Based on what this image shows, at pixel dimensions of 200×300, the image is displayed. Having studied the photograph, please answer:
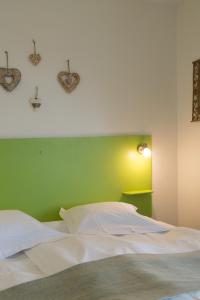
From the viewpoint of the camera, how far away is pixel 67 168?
9.24 feet

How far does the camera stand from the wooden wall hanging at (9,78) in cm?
260

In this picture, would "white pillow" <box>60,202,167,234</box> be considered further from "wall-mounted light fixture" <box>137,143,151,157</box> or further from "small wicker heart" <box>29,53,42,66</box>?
"small wicker heart" <box>29,53,42,66</box>

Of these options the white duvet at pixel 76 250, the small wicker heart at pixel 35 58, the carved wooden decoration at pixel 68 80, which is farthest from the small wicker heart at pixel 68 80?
the white duvet at pixel 76 250

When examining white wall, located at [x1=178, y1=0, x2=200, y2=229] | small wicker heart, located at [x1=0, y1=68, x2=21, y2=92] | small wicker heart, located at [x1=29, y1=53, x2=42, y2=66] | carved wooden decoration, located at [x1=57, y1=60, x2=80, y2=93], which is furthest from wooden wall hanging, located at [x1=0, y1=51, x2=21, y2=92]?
white wall, located at [x1=178, y1=0, x2=200, y2=229]

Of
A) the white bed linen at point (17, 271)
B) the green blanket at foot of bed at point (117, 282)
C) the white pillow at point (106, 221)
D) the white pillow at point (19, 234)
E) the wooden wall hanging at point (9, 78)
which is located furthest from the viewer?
the wooden wall hanging at point (9, 78)

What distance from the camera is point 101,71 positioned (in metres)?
2.97

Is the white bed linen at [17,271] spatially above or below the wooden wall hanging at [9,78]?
below

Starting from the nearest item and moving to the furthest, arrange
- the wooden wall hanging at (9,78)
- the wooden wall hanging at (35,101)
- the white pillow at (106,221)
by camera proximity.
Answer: the white pillow at (106,221)
the wooden wall hanging at (9,78)
the wooden wall hanging at (35,101)

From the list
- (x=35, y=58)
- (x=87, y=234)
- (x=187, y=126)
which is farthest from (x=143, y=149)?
(x=35, y=58)

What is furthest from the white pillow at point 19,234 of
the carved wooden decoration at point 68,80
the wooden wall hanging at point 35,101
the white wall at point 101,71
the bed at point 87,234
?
the carved wooden decoration at point 68,80

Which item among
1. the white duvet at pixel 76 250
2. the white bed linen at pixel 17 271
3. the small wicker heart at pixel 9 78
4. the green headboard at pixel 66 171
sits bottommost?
the white bed linen at pixel 17 271

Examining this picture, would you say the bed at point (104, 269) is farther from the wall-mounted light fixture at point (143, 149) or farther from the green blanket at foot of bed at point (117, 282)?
the wall-mounted light fixture at point (143, 149)

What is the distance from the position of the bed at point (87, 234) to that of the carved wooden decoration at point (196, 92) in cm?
49

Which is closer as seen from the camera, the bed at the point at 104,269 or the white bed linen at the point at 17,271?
the bed at the point at 104,269
